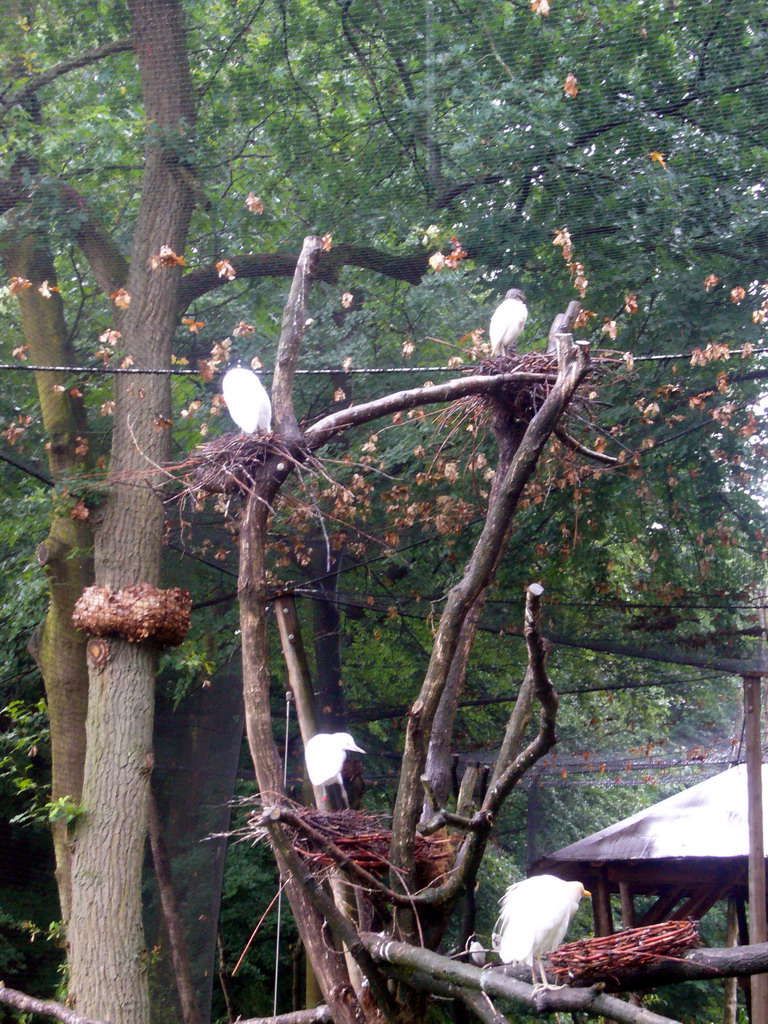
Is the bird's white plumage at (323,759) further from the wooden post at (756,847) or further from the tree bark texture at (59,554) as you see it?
the wooden post at (756,847)

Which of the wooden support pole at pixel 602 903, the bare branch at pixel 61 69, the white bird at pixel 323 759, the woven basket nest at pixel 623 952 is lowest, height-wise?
the wooden support pole at pixel 602 903

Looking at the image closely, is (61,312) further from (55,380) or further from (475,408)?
(475,408)

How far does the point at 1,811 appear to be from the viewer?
5.64 meters

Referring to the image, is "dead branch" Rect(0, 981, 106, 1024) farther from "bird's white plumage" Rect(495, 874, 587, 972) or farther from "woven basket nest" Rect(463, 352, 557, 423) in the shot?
"woven basket nest" Rect(463, 352, 557, 423)

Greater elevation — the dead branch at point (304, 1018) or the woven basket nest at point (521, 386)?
the woven basket nest at point (521, 386)

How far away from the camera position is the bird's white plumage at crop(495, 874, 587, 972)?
155cm

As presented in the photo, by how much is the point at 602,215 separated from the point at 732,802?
9.61 ft

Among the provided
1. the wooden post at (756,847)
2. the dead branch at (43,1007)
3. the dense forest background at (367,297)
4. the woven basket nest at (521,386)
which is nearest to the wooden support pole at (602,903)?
the dense forest background at (367,297)

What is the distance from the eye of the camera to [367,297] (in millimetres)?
4875

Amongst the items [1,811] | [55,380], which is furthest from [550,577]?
[1,811]

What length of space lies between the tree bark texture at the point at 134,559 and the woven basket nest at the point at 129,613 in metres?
0.10

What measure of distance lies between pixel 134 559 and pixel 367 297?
2085 mm

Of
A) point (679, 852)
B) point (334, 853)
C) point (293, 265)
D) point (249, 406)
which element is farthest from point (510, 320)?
point (679, 852)

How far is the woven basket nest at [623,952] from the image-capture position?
1.23 meters
